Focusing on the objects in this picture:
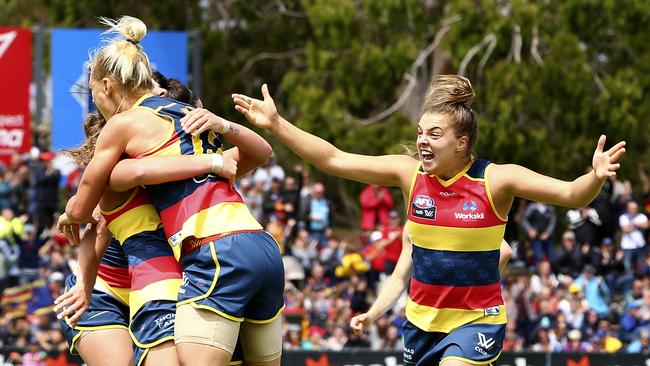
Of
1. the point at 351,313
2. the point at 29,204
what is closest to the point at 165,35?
the point at 29,204

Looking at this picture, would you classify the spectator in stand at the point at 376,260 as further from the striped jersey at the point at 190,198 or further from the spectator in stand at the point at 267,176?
the striped jersey at the point at 190,198

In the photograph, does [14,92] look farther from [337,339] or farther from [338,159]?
[338,159]

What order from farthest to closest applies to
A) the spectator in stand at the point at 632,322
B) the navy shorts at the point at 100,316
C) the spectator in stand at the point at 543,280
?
the spectator in stand at the point at 543,280 → the spectator in stand at the point at 632,322 → the navy shorts at the point at 100,316

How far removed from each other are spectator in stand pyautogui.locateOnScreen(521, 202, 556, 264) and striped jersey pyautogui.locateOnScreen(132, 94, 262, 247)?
12235mm

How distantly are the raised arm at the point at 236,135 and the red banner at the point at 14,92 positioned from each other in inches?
533

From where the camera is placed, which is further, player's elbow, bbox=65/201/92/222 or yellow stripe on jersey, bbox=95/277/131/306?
yellow stripe on jersey, bbox=95/277/131/306

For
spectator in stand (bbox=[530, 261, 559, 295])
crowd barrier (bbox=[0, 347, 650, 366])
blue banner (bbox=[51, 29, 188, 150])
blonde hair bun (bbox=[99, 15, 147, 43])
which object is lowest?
spectator in stand (bbox=[530, 261, 559, 295])

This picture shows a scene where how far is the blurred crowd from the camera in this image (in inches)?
570

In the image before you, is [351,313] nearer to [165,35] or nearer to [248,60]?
[165,35]

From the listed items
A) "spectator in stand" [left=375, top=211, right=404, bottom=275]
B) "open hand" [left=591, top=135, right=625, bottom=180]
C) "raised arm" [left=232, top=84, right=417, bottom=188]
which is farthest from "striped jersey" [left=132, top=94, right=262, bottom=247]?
"spectator in stand" [left=375, top=211, right=404, bottom=275]

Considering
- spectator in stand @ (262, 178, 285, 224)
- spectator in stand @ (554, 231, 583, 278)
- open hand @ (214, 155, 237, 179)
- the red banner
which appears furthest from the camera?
the red banner

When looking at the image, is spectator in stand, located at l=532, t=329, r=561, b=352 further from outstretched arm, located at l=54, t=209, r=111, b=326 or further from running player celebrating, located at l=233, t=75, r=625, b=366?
outstretched arm, located at l=54, t=209, r=111, b=326

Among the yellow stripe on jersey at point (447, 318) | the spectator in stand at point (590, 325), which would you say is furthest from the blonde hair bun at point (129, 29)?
the spectator in stand at point (590, 325)

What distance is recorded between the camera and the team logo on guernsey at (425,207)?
18.4 feet
